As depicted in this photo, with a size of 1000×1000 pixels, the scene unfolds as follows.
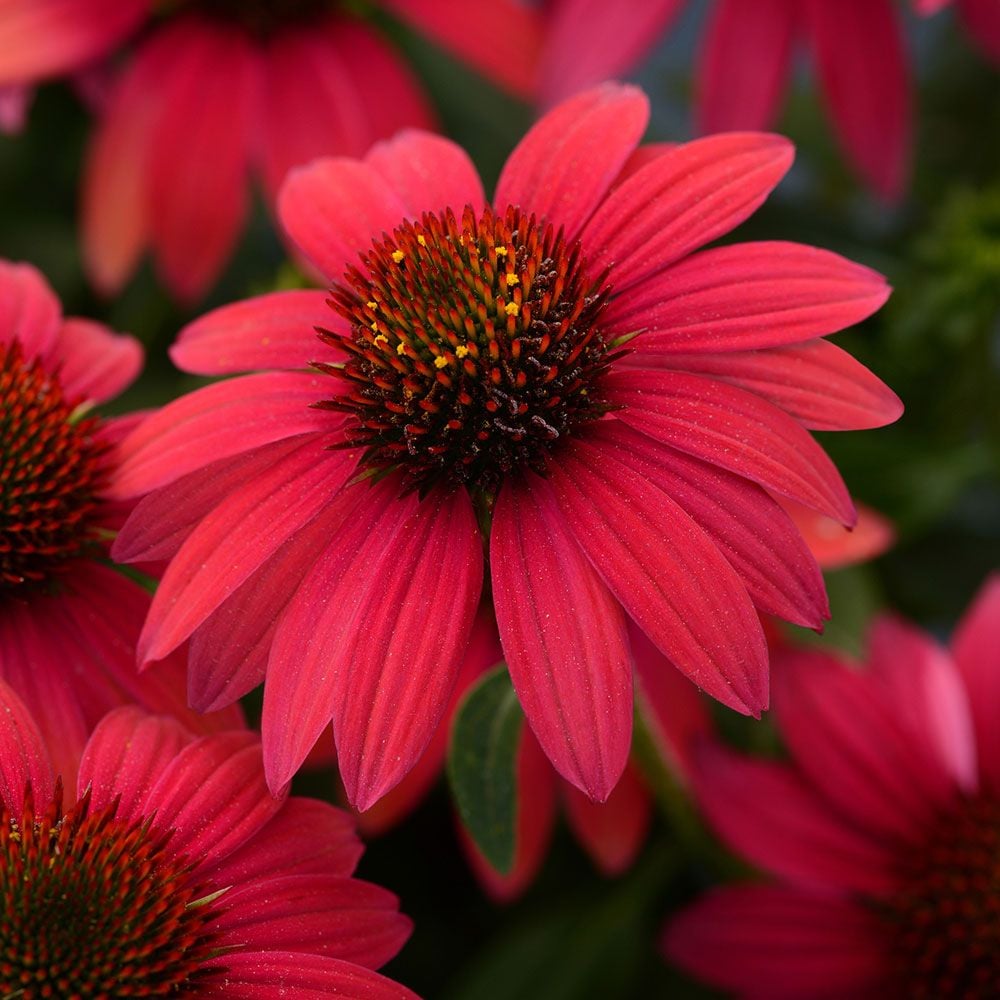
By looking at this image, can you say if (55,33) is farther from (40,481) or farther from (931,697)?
(931,697)

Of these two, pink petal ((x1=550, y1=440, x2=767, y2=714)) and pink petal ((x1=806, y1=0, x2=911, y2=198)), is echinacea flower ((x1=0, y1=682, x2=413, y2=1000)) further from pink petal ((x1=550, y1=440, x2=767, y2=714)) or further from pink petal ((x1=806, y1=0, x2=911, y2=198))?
pink petal ((x1=806, y1=0, x2=911, y2=198))

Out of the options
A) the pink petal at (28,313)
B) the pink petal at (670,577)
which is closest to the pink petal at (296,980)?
the pink petal at (670,577)

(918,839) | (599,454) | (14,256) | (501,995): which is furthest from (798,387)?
(14,256)

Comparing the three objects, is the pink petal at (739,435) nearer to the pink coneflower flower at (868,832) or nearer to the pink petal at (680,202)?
the pink petal at (680,202)

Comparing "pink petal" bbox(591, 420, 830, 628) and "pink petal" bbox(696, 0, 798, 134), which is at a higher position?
"pink petal" bbox(696, 0, 798, 134)

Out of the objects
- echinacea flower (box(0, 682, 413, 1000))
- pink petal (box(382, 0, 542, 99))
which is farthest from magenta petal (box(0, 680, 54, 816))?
pink petal (box(382, 0, 542, 99))

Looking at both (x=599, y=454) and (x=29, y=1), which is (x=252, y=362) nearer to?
(x=599, y=454)
